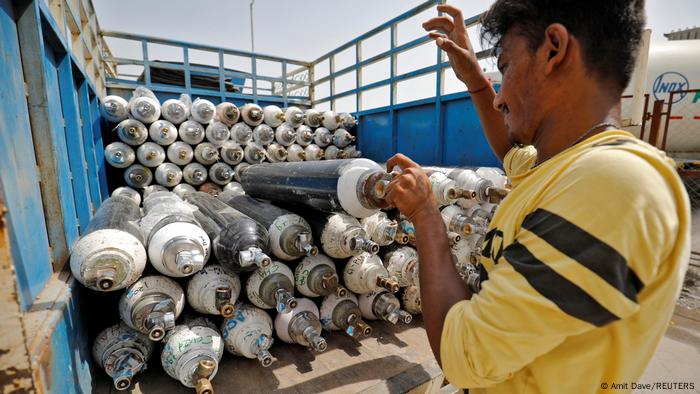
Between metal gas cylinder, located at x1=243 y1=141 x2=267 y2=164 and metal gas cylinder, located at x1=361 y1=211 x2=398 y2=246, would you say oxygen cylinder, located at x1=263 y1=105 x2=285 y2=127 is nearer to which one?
metal gas cylinder, located at x1=243 y1=141 x2=267 y2=164

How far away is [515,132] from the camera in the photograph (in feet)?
2.80

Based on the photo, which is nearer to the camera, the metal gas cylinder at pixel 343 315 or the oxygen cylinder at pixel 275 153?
the metal gas cylinder at pixel 343 315

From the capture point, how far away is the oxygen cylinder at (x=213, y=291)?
1601mm

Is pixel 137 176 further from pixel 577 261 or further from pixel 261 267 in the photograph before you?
pixel 577 261

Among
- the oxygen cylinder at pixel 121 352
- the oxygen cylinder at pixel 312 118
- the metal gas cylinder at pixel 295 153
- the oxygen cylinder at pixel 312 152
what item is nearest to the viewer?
the oxygen cylinder at pixel 121 352

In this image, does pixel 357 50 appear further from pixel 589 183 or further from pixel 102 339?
pixel 589 183

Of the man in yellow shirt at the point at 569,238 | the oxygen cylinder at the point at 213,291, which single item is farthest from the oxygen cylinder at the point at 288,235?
the man in yellow shirt at the point at 569,238

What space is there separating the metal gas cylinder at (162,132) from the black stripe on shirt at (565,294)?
156 inches

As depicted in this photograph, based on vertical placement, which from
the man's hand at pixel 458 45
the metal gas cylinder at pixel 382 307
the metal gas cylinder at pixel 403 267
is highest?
the man's hand at pixel 458 45

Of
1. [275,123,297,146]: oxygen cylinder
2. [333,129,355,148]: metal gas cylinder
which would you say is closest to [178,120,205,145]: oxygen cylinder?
[275,123,297,146]: oxygen cylinder

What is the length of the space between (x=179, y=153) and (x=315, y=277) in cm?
279

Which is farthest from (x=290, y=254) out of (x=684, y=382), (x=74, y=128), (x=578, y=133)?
(x=684, y=382)

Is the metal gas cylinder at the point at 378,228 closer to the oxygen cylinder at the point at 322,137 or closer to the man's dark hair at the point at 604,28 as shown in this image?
the man's dark hair at the point at 604,28

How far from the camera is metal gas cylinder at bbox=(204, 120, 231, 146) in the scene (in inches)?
154
